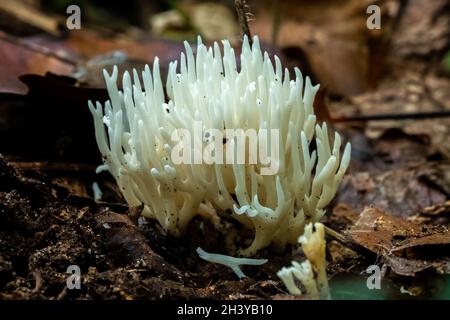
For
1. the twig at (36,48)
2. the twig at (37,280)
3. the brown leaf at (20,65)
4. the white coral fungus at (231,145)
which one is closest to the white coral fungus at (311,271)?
the white coral fungus at (231,145)

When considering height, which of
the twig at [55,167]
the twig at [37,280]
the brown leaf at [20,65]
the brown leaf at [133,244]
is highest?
the brown leaf at [20,65]

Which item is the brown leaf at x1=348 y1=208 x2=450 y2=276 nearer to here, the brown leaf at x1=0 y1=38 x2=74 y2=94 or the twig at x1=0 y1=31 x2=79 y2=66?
the brown leaf at x1=0 y1=38 x2=74 y2=94

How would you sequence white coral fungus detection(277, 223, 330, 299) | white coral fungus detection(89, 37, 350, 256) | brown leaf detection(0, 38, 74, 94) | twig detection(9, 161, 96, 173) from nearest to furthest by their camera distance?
white coral fungus detection(277, 223, 330, 299) < white coral fungus detection(89, 37, 350, 256) < twig detection(9, 161, 96, 173) < brown leaf detection(0, 38, 74, 94)

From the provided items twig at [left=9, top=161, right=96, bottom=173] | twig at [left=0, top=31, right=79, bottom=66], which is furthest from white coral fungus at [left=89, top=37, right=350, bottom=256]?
twig at [left=0, top=31, right=79, bottom=66]

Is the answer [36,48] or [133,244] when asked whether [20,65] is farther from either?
[133,244]

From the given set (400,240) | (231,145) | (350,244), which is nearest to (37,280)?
(231,145)

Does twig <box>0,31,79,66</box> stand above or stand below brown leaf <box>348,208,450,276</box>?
above

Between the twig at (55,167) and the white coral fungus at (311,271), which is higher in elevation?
the twig at (55,167)

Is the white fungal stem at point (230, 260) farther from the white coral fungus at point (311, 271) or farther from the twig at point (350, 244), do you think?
the white coral fungus at point (311, 271)
